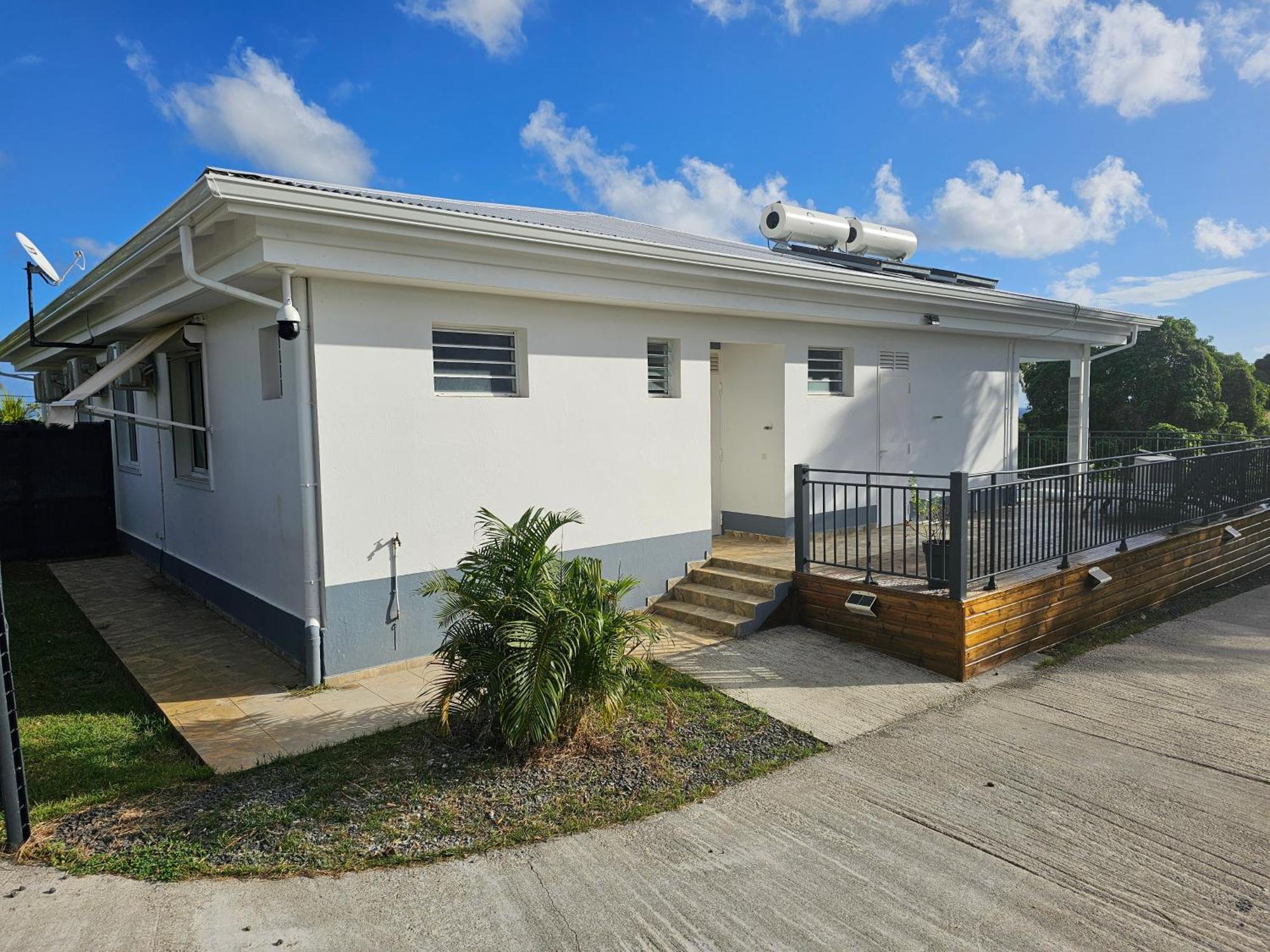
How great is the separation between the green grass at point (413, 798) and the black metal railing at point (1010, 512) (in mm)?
2153

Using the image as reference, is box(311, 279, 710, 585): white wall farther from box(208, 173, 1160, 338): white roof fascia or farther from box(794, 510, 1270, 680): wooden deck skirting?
box(794, 510, 1270, 680): wooden deck skirting

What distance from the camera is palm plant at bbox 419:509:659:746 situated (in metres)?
4.25

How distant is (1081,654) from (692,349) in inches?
174

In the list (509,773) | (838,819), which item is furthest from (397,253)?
(838,819)

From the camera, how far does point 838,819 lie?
3.90 metres

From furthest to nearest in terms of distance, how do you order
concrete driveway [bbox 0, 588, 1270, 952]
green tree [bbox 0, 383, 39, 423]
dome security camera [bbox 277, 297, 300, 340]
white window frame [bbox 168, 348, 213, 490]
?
green tree [bbox 0, 383, 39, 423], white window frame [bbox 168, 348, 213, 490], dome security camera [bbox 277, 297, 300, 340], concrete driveway [bbox 0, 588, 1270, 952]

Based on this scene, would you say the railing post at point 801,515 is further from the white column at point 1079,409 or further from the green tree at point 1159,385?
the green tree at point 1159,385

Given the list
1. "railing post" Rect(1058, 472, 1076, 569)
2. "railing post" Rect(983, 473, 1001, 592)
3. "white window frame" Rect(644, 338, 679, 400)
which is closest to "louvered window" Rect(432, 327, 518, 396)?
"white window frame" Rect(644, 338, 679, 400)

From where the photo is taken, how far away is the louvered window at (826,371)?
30.6ft

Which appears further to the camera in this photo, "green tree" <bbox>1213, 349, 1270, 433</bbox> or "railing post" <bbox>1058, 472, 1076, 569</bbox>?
"green tree" <bbox>1213, 349, 1270, 433</bbox>

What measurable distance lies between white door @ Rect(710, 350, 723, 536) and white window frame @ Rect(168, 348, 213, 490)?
18.1 feet

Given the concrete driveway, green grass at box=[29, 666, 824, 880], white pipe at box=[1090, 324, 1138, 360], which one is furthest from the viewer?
white pipe at box=[1090, 324, 1138, 360]

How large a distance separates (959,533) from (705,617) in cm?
236

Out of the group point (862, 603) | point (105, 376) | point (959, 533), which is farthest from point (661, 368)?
point (105, 376)
